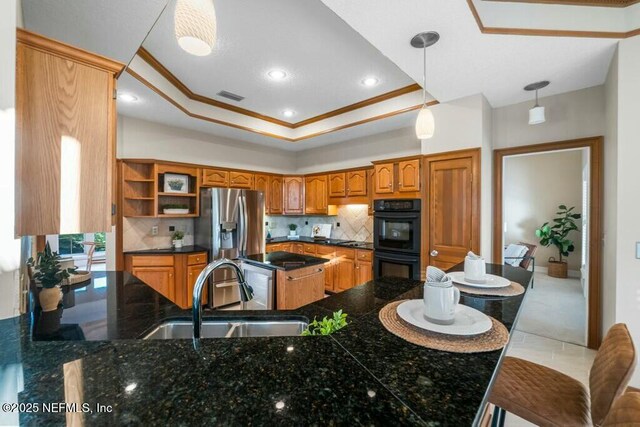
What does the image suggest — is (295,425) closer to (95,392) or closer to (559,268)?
(95,392)

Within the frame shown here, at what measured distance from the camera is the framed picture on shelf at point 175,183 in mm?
3910

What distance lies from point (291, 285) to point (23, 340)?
1924 millimetres

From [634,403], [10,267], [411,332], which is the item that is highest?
[10,267]

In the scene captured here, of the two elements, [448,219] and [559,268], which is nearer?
[448,219]

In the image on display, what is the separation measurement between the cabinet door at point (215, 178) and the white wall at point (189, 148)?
0.38 m

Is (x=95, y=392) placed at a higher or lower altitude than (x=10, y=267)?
lower

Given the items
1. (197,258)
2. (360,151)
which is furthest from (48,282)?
(360,151)

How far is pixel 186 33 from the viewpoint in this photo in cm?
112

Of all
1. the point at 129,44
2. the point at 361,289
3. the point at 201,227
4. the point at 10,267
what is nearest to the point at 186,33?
the point at 10,267

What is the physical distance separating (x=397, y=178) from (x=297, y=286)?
2.06 meters

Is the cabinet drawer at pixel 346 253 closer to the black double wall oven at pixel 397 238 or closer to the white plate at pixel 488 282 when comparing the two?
the black double wall oven at pixel 397 238

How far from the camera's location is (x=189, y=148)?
436cm

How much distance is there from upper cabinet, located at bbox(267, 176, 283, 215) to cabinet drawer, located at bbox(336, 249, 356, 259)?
62.0 inches

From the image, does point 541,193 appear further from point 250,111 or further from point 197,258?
point 197,258
